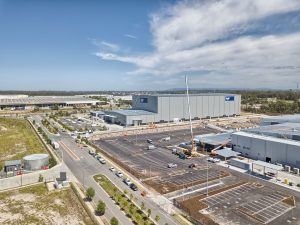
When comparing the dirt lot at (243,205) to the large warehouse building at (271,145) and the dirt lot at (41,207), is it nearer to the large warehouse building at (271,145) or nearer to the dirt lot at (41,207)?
the large warehouse building at (271,145)

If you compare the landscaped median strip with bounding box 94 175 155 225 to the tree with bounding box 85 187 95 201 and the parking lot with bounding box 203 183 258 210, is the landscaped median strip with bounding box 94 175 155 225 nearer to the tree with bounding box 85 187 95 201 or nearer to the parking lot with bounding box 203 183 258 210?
the tree with bounding box 85 187 95 201

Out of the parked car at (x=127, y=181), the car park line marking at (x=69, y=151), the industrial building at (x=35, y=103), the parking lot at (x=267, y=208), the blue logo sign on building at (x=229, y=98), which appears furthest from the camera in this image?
the industrial building at (x=35, y=103)

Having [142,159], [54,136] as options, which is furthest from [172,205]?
[54,136]

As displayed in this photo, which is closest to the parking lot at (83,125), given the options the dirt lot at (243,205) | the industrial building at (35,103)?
the dirt lot at (243,205)

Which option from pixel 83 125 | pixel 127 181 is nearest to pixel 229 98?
pixel 83 125

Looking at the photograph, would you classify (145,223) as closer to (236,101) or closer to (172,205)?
(172,205)

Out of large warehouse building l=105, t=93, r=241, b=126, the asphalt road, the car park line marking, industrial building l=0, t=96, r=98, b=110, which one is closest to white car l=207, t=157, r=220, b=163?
the asphalt road
